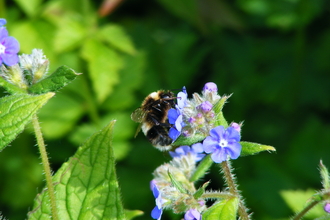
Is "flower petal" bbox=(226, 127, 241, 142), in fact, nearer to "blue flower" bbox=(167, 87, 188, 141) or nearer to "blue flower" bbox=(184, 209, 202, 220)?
"blue flower" bbox=(167, 87, 188, 141)

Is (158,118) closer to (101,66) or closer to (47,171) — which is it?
(47,171)

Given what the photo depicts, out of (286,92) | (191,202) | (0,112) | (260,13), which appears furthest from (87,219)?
(260,13)

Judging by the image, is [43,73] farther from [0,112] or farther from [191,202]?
[191,202]

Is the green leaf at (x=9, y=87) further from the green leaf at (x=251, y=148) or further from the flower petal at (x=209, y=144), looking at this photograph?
the green leaf at (x=251, y=148)

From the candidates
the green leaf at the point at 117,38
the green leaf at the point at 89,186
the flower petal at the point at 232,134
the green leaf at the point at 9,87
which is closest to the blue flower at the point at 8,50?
the green leaf at the point at 9,87

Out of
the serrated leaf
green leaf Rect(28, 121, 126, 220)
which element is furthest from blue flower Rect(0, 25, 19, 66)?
the serrated leaf
